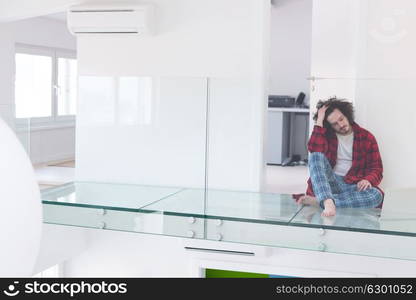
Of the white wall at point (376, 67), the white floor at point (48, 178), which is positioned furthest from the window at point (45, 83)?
the white wall at point (376, 67)

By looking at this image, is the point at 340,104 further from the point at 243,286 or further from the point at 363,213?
the point at 243,286

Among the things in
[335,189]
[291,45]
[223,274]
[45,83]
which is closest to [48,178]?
[223,274]

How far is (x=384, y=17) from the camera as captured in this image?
4621 mm

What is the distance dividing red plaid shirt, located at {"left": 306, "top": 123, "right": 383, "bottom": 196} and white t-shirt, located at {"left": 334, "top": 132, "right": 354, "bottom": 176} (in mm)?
21

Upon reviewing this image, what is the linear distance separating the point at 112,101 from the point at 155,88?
0.41 meters

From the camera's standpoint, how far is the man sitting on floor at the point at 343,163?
4.25 metres

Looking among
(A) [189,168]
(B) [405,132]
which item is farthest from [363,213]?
(A) [189,168]

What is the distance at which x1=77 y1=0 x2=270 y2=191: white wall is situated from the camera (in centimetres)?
467

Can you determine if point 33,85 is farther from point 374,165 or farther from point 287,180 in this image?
point 374,165

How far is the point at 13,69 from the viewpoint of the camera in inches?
293

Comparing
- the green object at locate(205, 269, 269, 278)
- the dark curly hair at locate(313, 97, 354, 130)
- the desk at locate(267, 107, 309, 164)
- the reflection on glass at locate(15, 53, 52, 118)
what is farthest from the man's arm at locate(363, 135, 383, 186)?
the reflection on glass at locate(15, 53, 52, 118)

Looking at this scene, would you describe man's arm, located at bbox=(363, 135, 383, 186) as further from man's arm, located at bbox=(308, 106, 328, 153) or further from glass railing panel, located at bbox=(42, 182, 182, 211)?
glass railing panel, located at bbox=(42, 182, 182, 211)

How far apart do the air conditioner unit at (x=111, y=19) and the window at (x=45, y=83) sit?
4.01 meters

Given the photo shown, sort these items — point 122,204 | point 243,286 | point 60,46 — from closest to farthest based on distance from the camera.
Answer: point 122,204
point 243,286
point 60,46
